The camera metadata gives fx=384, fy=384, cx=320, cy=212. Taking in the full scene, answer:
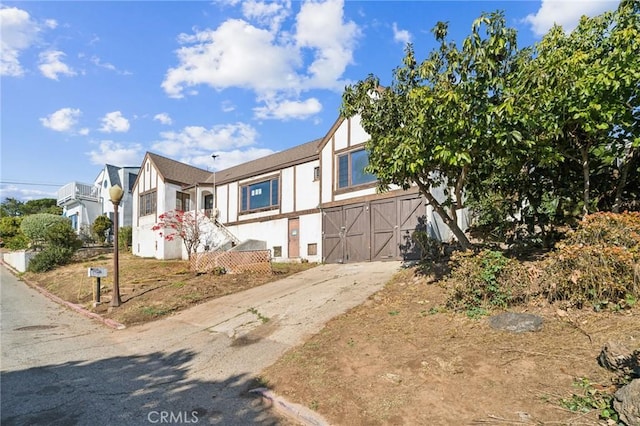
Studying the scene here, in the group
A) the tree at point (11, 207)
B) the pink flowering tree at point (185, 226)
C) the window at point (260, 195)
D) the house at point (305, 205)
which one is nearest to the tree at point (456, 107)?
the house at point (305, 205)

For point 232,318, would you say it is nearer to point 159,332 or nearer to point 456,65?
point 159,332

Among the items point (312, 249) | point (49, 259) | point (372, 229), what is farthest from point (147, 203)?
point (372, 229)

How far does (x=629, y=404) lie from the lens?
3277 mm

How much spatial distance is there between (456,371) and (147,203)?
27321mm

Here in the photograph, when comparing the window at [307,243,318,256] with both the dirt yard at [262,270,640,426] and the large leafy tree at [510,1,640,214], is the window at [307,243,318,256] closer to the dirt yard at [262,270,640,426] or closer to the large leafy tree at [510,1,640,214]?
the dirt yard at [262,270,640,426]

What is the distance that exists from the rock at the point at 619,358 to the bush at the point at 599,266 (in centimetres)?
167

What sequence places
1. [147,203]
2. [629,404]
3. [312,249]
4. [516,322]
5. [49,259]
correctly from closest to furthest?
[629,404] → [516,322] → [312,249] → [49,259] → [147,203]

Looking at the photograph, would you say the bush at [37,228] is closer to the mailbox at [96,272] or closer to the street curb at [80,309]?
the street curb at [80,309]

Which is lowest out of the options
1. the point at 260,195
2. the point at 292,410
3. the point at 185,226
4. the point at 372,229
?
the point at 292,410

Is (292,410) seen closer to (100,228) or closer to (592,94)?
(592,94)

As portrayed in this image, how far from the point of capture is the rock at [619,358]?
4.02m

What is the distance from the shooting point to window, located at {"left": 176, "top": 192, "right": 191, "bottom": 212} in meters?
26.4

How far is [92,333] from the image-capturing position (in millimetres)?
9539

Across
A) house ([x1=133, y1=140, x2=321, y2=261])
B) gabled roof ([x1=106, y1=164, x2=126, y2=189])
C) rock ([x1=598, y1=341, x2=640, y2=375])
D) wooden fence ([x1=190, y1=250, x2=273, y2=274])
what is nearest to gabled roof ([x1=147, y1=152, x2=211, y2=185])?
house ([x1=133, y1=140, x2=321, y2=261])
